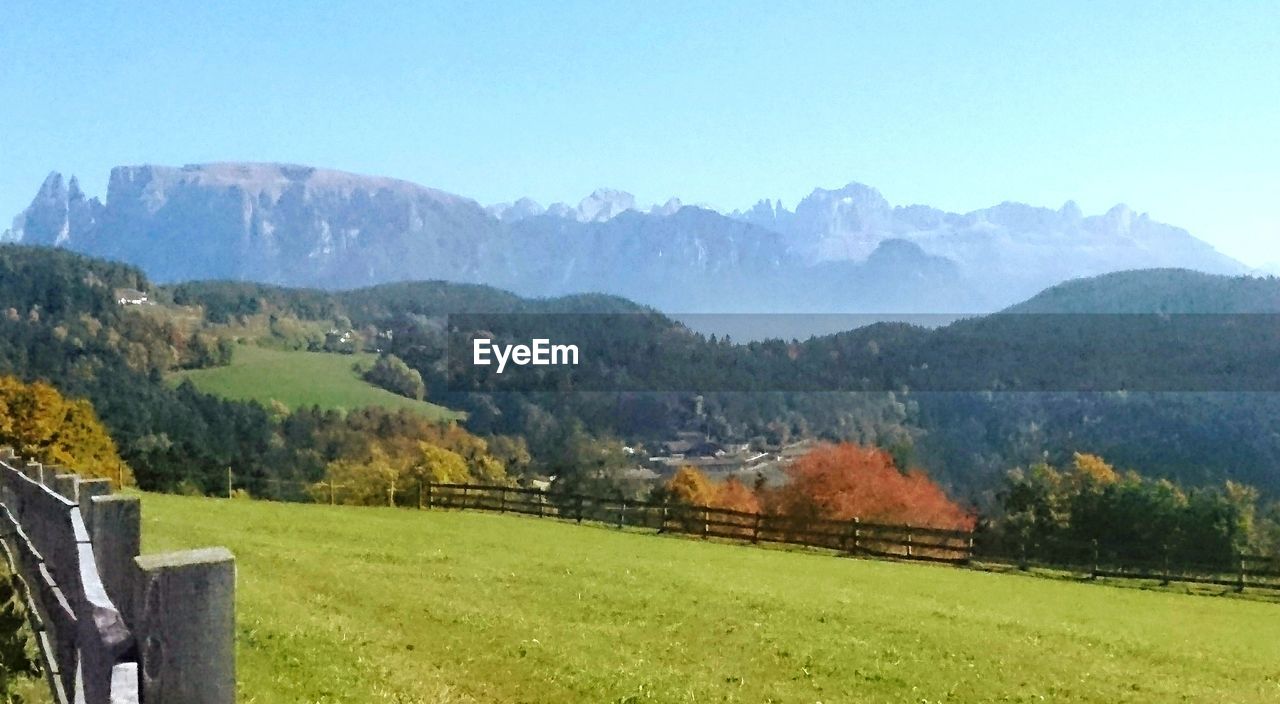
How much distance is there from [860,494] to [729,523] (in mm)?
21639

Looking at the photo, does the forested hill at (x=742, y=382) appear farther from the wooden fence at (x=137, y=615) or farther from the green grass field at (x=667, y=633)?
the wooden fence at (x=137, y=615)

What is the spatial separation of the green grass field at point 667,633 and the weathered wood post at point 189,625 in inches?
233

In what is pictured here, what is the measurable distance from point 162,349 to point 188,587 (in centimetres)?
11956

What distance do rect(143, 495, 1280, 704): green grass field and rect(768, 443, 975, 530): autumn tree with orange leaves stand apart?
27.1 metres

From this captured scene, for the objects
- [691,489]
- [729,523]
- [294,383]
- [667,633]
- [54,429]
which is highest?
[294,383]

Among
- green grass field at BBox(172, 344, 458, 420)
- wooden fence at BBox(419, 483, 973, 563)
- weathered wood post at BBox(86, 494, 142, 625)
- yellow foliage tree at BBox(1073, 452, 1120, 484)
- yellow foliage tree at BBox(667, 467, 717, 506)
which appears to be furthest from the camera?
green grass field at BBox(172, 344, 458, 420)

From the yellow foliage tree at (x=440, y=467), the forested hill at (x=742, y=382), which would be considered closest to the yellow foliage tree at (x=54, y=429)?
the forested hill at (x=742, y=382)

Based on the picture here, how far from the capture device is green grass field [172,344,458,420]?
4245 inches

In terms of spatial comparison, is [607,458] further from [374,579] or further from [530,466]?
[374,579]

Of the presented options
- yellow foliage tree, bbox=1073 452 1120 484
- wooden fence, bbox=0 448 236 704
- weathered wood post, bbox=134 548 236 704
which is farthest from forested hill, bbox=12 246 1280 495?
weathered wood post, bbox=134 548 236 704

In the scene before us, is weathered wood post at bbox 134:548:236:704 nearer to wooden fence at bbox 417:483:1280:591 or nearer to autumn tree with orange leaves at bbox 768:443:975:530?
wooden fence at bbox 417:483:1280:591

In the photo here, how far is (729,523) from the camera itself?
112 feet

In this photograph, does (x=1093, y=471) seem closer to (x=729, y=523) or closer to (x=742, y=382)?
(x=729, y=523)

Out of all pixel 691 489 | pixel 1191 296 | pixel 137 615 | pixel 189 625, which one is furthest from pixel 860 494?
pixel 1191 296
